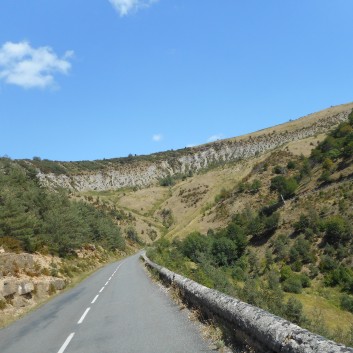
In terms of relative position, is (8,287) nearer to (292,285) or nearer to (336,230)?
(292,285)

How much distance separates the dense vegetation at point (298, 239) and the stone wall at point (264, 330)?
1173 inches

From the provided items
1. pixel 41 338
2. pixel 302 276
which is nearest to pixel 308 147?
pixel 302 276

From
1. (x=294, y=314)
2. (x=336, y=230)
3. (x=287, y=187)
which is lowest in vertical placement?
(x=336, y=230)

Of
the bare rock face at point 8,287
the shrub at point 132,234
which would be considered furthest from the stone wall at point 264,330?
the shrub at point 132,234

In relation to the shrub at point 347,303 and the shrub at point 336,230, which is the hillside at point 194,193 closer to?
the shrub at point 336,230

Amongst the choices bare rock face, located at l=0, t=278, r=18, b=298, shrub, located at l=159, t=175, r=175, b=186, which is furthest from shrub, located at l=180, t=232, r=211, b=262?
shrub, located at l=159, t=175, r=175, b=186

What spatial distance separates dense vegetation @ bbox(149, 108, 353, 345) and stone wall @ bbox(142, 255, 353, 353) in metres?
29.8

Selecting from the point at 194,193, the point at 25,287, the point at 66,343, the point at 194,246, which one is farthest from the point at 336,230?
the point at 194,193

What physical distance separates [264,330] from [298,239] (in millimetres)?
57419

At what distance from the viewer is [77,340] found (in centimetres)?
991

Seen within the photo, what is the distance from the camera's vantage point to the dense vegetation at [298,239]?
48.2 m

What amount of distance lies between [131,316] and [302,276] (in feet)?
141

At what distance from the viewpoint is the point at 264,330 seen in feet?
18.9

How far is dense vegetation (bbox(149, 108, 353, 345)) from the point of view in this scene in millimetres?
48237
